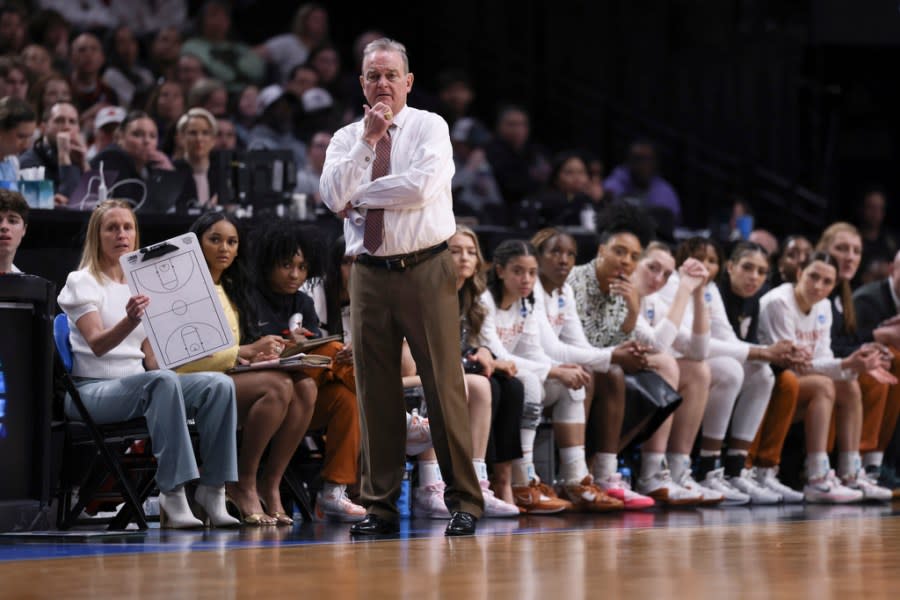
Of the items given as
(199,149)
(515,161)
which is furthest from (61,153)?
(515,161)

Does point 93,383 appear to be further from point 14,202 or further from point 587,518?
point 587,518

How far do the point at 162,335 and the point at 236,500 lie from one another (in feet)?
2.31

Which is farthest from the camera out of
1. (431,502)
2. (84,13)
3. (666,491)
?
(84,13)

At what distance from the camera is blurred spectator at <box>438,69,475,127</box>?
11.3 metres

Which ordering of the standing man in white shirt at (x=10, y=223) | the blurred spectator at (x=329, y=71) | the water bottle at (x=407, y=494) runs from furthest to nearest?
the blurred spectator at (x=329, y=71), the water bottle at (x=407, y=494), the standing man in white shirt at (x=10, y=223)

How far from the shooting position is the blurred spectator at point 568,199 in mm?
8977

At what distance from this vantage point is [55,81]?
8438mm

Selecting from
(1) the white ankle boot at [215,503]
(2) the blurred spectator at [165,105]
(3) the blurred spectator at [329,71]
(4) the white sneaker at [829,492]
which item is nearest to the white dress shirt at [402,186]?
(1) the white ankle boot at [215,503]

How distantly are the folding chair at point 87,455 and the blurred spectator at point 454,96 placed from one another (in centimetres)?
590

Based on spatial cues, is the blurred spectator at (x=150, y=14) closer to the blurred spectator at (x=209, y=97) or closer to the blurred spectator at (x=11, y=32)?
the blurred spectator at (x=11, y=32)

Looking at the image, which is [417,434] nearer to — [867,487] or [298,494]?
[298,494]

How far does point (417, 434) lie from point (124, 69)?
5.04 meters

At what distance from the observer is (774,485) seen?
766 centimetres

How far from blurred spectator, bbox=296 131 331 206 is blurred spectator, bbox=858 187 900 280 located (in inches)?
139
